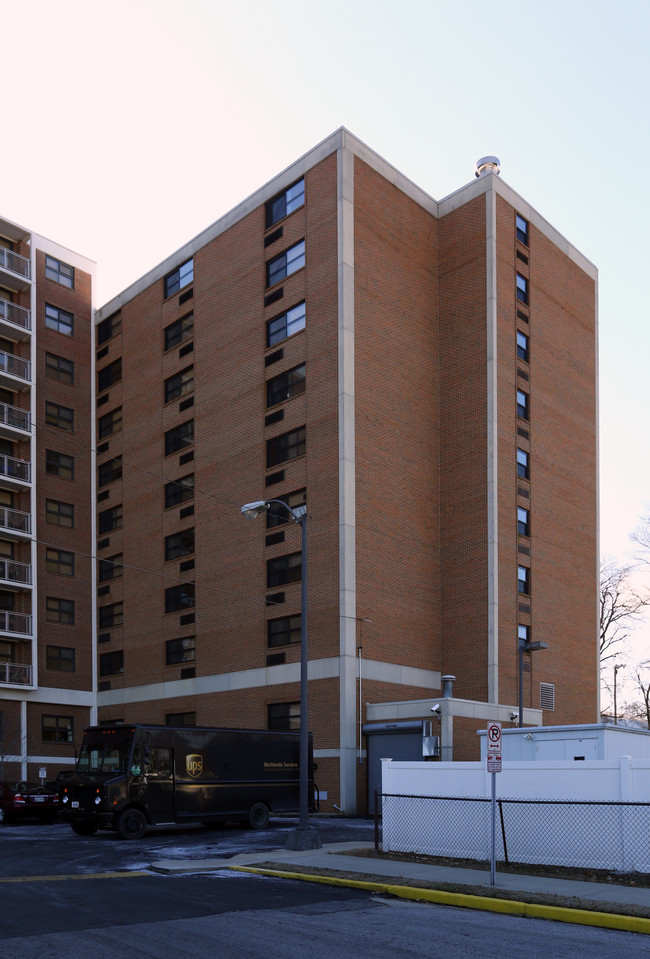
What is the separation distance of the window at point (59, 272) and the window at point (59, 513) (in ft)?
42.6

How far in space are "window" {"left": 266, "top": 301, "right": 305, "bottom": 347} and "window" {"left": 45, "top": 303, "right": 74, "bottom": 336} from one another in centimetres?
1684

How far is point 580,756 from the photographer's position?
81.8 ft

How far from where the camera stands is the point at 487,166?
165 feet

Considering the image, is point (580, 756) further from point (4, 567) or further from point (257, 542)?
point (4, 567)

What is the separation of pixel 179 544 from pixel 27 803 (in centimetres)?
1949

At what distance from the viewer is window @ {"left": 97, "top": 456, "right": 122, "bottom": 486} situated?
55125 mm

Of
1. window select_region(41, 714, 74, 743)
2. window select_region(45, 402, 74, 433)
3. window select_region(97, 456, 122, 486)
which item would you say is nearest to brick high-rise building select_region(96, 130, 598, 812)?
window select_region(41, 714, 74, 743)

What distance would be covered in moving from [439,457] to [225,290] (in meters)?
13.4

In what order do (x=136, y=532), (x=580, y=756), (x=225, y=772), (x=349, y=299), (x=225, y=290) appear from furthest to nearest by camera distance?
(x=136, y=532), (x=225, y=290), (x=349, y=299), (x=225, y=772), (x=580, y=756)

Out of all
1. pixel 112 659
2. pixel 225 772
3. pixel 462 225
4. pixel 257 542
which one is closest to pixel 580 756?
pixel 225 772

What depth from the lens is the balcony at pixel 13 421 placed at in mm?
51812

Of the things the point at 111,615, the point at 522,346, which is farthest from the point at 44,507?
the point at 522,346

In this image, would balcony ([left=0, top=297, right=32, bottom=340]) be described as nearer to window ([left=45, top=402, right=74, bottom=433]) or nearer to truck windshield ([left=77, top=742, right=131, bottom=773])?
window ([left=45, top=402, right=74, bottom=433])

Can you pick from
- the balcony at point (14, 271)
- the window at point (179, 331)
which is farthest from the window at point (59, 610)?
the balcony at point (14, 271)
